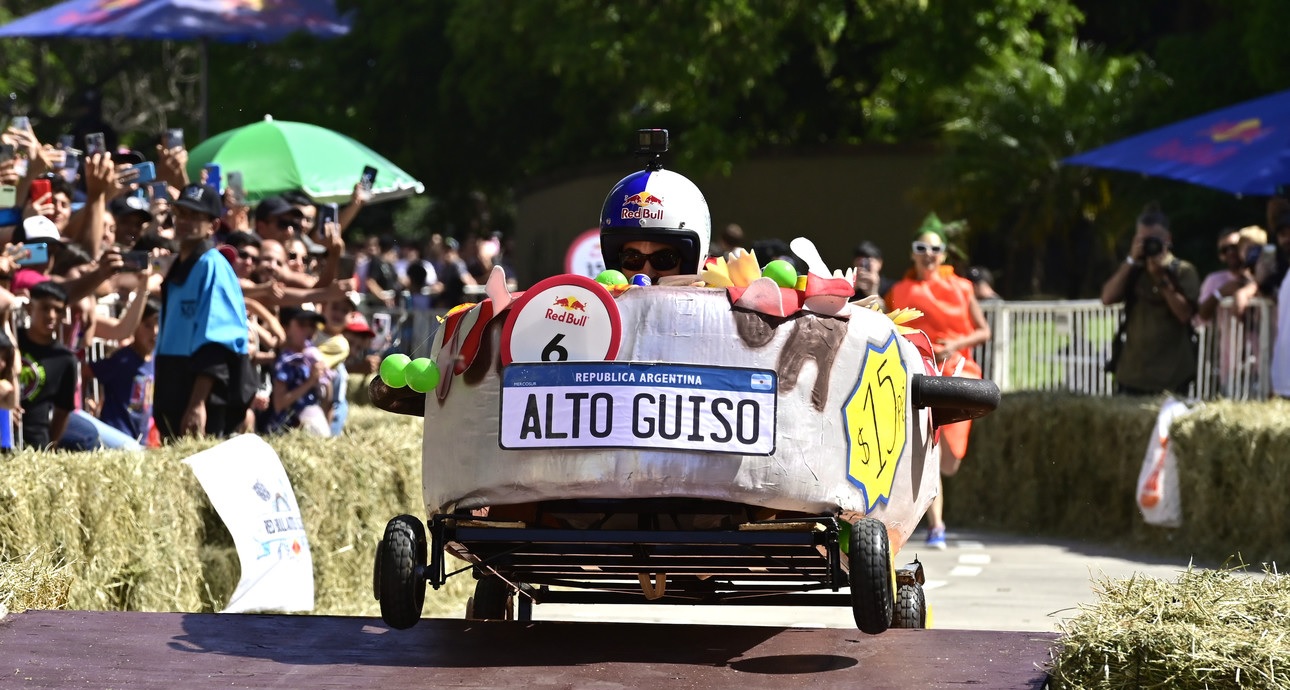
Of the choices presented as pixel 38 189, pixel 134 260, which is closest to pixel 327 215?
pixel 38 189

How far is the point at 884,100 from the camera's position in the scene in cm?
3406

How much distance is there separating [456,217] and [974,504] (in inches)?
1065

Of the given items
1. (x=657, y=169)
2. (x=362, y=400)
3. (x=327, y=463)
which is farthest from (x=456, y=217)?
(x=657, y=169)

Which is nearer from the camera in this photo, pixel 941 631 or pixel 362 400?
pixel 941 631

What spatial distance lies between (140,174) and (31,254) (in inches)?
59.4

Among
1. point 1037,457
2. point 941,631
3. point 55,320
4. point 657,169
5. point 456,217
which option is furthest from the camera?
point 456,217

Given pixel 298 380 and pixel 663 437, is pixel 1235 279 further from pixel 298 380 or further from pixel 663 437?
pixel 663 437

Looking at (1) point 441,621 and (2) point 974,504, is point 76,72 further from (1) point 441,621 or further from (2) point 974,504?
(1) point 441,621

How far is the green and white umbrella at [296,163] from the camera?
14688 mm

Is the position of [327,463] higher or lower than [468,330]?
lower

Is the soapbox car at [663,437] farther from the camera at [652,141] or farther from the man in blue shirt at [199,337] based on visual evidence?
the man in blue shirt at [199,337]

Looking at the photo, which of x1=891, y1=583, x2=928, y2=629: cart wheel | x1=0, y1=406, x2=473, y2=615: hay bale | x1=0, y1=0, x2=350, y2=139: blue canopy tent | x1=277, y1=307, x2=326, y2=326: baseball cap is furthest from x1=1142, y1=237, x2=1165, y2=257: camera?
x1=0, y1=0, x2=350, y2=139: blue canopy tent

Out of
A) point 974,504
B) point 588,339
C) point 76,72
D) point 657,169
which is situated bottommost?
point 974,504

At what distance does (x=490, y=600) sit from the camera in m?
7.40
